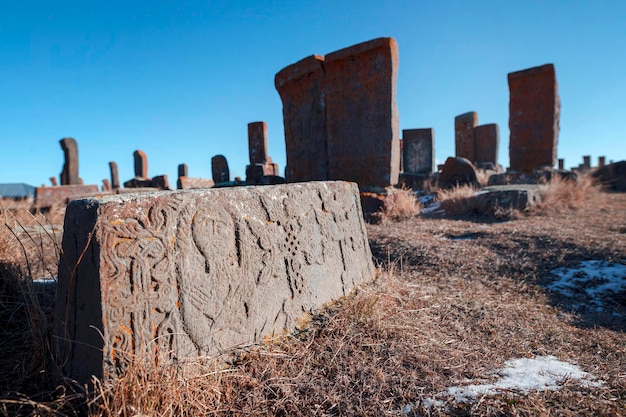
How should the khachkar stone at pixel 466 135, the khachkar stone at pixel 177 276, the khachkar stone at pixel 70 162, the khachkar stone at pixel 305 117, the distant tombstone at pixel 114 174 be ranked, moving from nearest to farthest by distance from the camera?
the khachkar stone at pixel 177 276
the khachkar stone at pixel 305 117
the khachkar stone at pixel 70 162
the khachkar stone at pixel 466 135
the distant tombstone at pixel 114 174

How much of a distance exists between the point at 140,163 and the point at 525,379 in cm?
1657

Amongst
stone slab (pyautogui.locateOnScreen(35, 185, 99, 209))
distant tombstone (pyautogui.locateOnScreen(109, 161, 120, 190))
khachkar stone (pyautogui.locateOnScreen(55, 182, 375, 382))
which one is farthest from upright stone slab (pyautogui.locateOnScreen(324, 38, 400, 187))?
distant tombstone (pyautogui.locateOnScreen(109, 161, 120, 190))

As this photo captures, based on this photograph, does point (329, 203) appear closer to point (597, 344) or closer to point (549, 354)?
point (549, 354)

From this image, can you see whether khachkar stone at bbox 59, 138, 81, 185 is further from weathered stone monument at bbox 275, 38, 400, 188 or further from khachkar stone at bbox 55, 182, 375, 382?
khachkar stone at bbox 55, 182, 375, 382

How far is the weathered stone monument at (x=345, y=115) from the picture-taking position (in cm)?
512

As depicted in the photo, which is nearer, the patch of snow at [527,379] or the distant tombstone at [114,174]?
the patch of snow at [527,379]

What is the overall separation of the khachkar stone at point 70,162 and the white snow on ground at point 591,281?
13.3 meters

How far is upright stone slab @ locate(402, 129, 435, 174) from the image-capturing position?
1010 cm

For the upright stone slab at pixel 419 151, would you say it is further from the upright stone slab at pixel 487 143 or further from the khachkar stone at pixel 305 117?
the khachkar stone at pixel 305 117

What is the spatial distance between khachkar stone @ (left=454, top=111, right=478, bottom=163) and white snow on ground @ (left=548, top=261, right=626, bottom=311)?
10568 mm

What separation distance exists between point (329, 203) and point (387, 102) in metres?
3.25

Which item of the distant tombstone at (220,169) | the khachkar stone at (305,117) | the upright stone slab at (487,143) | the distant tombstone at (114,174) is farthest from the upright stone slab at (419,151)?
the distant tombstone at (114,174)

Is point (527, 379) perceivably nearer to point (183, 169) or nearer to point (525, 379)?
point (525, 379)

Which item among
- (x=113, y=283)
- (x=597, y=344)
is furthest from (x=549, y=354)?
(x=113, y=283)
